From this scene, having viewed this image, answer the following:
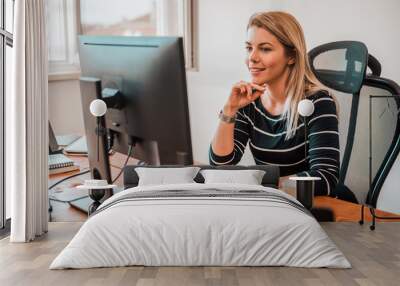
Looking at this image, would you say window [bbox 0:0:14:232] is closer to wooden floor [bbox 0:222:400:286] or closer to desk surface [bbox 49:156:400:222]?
desk surface [bbox 49:156:400:222]

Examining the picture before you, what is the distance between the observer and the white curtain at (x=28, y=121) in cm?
418

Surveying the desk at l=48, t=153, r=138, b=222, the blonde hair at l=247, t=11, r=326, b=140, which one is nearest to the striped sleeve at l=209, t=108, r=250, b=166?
the blonde hair at l=247, t=11, r=326, b=140

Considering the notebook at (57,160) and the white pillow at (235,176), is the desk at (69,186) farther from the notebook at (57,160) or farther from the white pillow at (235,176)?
the white pillow at (235,176)

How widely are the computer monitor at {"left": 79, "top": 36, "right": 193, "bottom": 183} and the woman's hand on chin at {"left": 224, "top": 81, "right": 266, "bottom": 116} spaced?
2.65ft

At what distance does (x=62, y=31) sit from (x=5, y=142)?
1089 mm

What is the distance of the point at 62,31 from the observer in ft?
15.8

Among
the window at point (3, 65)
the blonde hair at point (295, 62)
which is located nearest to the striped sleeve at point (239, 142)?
the blonde hair at point (295, 62)

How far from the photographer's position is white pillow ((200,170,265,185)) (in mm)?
4543

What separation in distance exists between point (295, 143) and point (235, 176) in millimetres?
634

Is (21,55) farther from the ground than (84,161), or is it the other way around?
(21,55)

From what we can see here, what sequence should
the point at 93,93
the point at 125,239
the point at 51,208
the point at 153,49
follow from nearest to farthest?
the point at 125,239 < the point at 153,49 < the point at 93,93 < the point at 51,208

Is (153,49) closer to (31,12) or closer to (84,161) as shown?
(31,12)

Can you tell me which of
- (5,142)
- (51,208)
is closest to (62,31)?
(5,142)

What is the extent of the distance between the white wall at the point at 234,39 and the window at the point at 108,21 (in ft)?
0.48
